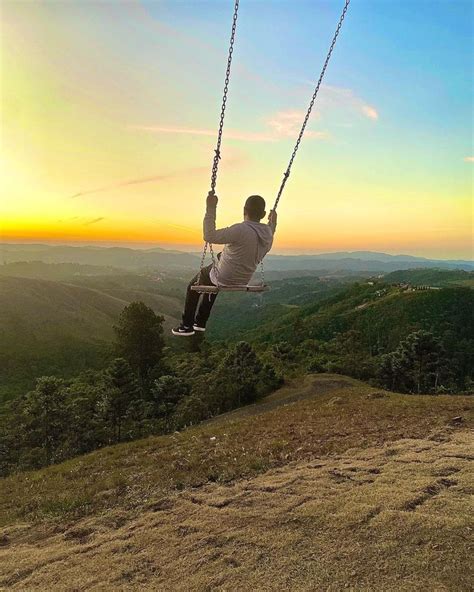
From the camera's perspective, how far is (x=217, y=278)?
25.1 ft

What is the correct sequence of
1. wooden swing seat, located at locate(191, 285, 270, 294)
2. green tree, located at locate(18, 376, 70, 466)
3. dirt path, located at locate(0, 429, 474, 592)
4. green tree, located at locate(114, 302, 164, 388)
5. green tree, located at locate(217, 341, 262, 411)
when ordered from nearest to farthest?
dirt path, located at locate(0, 429, 474, 592) → wooden swing seat, located at locate(191, 285, 270, 294) → green tree, located at locate(18, 376, 70, 466) → green tree, located at locate(217, 341, 262, 411) → green tree, located at locate(114, 302, 164, 388)

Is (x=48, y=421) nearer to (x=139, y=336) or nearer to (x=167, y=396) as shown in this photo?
(x=167, y=396)

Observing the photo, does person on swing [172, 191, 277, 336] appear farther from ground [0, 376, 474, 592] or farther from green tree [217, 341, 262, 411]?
green tree [217, 341, 262, 411]

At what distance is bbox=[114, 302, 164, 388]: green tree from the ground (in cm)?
3372

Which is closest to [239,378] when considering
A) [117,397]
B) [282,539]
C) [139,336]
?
[117,397]

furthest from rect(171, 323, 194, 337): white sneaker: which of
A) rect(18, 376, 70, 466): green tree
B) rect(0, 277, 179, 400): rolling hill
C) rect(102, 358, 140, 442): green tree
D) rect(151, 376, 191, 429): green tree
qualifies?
rect(0, 277, 179, 400): rolling hill

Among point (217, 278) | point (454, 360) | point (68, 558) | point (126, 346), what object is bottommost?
point (454, 360)

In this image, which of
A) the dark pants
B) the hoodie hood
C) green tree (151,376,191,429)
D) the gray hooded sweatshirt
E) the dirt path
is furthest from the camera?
green tree (151,376,191,429)

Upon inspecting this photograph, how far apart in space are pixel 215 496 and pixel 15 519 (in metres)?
5.38

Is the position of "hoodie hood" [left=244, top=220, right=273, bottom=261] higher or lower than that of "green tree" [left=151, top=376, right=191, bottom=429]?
higher

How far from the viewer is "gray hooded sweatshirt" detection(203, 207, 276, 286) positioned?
686cm

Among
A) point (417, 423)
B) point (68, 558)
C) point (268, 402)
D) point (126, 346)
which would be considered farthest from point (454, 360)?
point (68, 558)

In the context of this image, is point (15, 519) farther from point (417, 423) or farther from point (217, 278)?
point (417, 423)

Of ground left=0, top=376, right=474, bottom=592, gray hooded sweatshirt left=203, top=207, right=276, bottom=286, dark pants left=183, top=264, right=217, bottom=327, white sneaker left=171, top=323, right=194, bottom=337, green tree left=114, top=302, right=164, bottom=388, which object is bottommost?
green tree left=114, top=302, right=164, bottom=388
